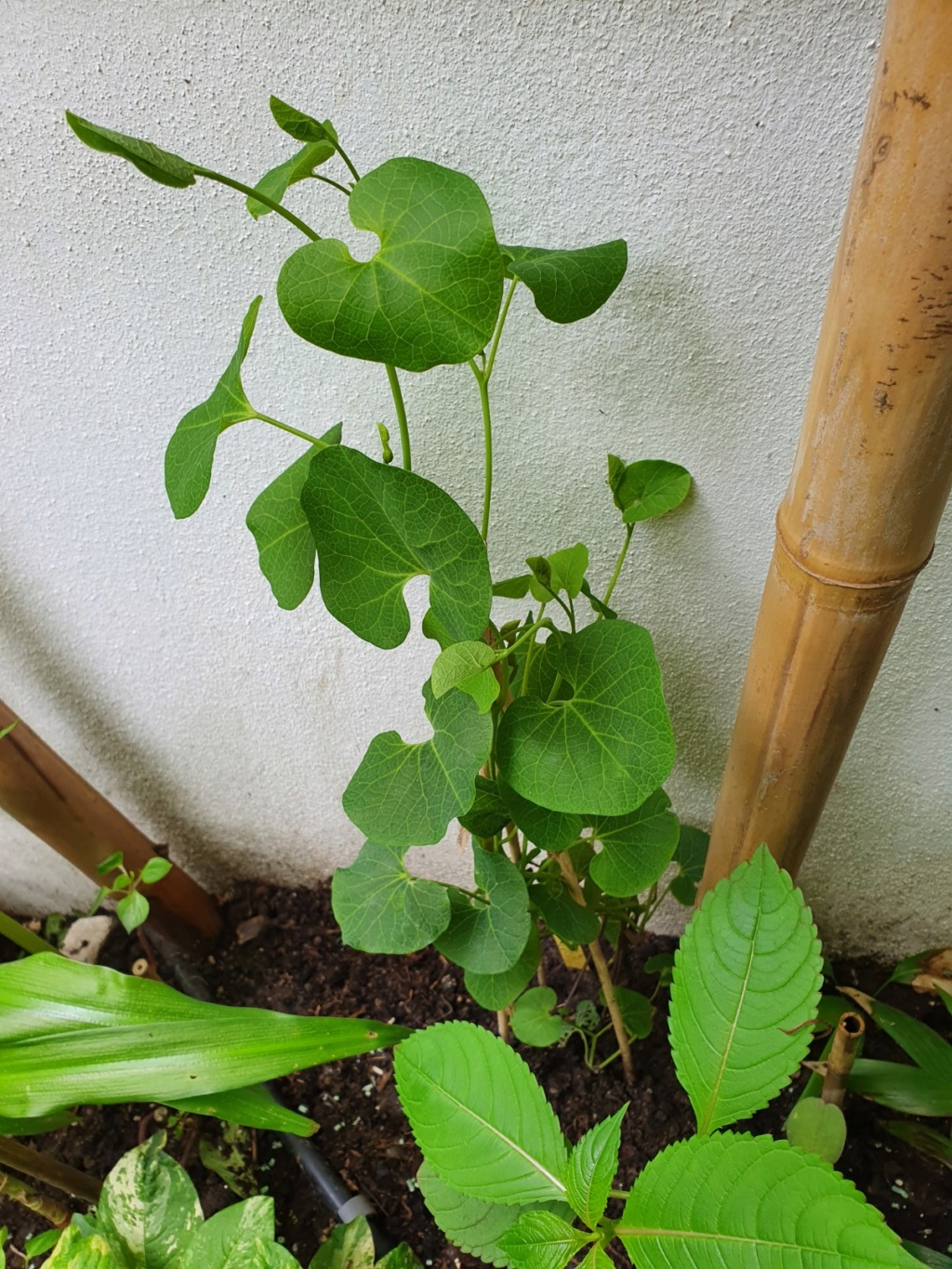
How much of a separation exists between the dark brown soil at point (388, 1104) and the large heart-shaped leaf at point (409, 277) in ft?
2.84

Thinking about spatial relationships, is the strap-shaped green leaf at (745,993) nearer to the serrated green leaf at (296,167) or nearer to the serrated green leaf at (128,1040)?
the serrated green leaf at (128,1040)

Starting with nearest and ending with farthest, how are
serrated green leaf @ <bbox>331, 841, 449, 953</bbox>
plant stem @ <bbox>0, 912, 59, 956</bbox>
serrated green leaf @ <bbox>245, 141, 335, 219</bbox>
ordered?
serrated green leaf @ <bbox>245, 141, 335, 219</bbox>, serrated green leaf @ <bbox>331, 841, 449, 953</bbox>, plant stem @ <bbox>0, 912, 59, 956</bbox>

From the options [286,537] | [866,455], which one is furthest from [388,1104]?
[866,455]

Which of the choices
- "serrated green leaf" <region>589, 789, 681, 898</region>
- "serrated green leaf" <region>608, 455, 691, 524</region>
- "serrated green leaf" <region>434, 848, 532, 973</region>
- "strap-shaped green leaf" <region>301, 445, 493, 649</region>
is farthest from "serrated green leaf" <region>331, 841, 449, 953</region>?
"serrated green leaf" <region>608, 455, 691, 524</region>

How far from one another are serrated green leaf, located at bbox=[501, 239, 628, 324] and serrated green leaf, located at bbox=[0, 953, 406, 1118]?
0.72 metres

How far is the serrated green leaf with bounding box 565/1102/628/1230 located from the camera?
→ 51cm

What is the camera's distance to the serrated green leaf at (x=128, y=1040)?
31.0 inches

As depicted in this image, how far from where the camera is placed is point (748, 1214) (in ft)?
1.41

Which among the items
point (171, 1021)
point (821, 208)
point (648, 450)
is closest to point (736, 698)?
point (648, 450)

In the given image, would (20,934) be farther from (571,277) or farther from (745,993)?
(571,277)

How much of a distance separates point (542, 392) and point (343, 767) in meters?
0.62

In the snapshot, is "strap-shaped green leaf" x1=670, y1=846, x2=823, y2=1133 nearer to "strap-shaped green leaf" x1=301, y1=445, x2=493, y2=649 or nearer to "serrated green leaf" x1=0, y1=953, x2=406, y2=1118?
"strap-shaped green leaf" x1=301, y1=445, x2=493, y2=649

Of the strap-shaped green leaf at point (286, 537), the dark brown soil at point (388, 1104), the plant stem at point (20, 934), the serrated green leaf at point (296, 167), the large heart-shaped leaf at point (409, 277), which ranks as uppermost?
the serrated green leaf at point (296, 167)

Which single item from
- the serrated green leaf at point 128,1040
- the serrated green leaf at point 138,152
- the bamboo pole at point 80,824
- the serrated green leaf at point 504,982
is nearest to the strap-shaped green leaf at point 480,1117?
the serrated green leaf at point 504,982
